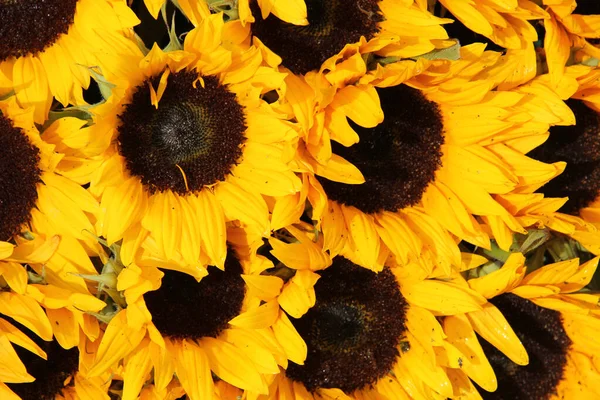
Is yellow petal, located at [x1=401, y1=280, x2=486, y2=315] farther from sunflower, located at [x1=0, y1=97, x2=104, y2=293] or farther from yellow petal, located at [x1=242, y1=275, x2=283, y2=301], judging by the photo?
sunflower, located at [x1=0, y1=97, x2=104, y2=293]

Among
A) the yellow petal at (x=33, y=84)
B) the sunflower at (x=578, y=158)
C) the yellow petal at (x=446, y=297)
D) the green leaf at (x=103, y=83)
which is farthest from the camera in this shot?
the sunflower at (x=578, y=158)

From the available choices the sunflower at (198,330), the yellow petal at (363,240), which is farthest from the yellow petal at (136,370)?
the yellow petal at (363,240)

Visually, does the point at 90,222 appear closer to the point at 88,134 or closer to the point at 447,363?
the point at 88,134

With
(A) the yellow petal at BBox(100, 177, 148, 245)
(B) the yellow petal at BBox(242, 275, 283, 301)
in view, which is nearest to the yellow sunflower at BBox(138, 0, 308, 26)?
(A) the yellow petal at BBox(100, 177, 148, 245)

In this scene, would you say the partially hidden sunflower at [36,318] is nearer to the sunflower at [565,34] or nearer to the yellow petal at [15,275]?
the yellow petal at [15,275]

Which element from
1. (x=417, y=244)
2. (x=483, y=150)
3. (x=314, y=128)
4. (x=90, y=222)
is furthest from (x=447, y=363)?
(x=90, y=222)

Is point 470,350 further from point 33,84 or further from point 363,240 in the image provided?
point 33,84
